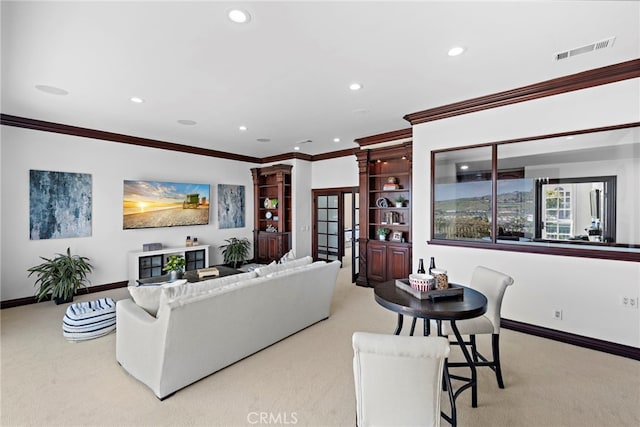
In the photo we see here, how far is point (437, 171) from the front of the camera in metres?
4.19

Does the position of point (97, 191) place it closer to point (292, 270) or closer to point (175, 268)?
point (175, 268)

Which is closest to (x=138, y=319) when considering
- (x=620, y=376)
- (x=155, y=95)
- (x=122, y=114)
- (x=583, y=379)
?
(x=155, y=95)

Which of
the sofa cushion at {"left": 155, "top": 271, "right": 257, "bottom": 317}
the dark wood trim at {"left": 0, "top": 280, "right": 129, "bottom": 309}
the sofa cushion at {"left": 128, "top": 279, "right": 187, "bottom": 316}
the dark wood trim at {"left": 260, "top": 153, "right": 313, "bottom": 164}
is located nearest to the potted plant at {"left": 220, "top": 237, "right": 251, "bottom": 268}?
the dark wood trim at {"left": 0, "top": 280, "right": 129, "bottom": 309}

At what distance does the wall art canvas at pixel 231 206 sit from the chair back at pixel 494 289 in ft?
19.3

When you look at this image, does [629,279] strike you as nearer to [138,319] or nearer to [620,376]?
[620,376]

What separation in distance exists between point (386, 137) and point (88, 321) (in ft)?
16.9

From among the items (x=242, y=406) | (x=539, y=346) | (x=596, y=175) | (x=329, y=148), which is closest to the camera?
(x=242, y=406)

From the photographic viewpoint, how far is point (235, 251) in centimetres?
699

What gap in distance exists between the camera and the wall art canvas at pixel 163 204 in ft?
18.2

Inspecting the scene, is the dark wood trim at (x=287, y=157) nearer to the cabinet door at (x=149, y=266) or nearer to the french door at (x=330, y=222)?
the french door at (x=330, y=222)

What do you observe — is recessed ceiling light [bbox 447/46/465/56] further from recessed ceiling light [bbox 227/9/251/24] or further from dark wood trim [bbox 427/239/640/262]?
dark wood trim [bbox 427/239/640/262]

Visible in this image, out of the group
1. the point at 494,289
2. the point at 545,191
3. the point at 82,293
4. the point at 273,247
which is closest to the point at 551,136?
the point at 545,191

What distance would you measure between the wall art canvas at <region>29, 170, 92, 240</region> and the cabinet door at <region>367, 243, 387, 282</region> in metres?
5.09

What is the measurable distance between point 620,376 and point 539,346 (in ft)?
2.06
